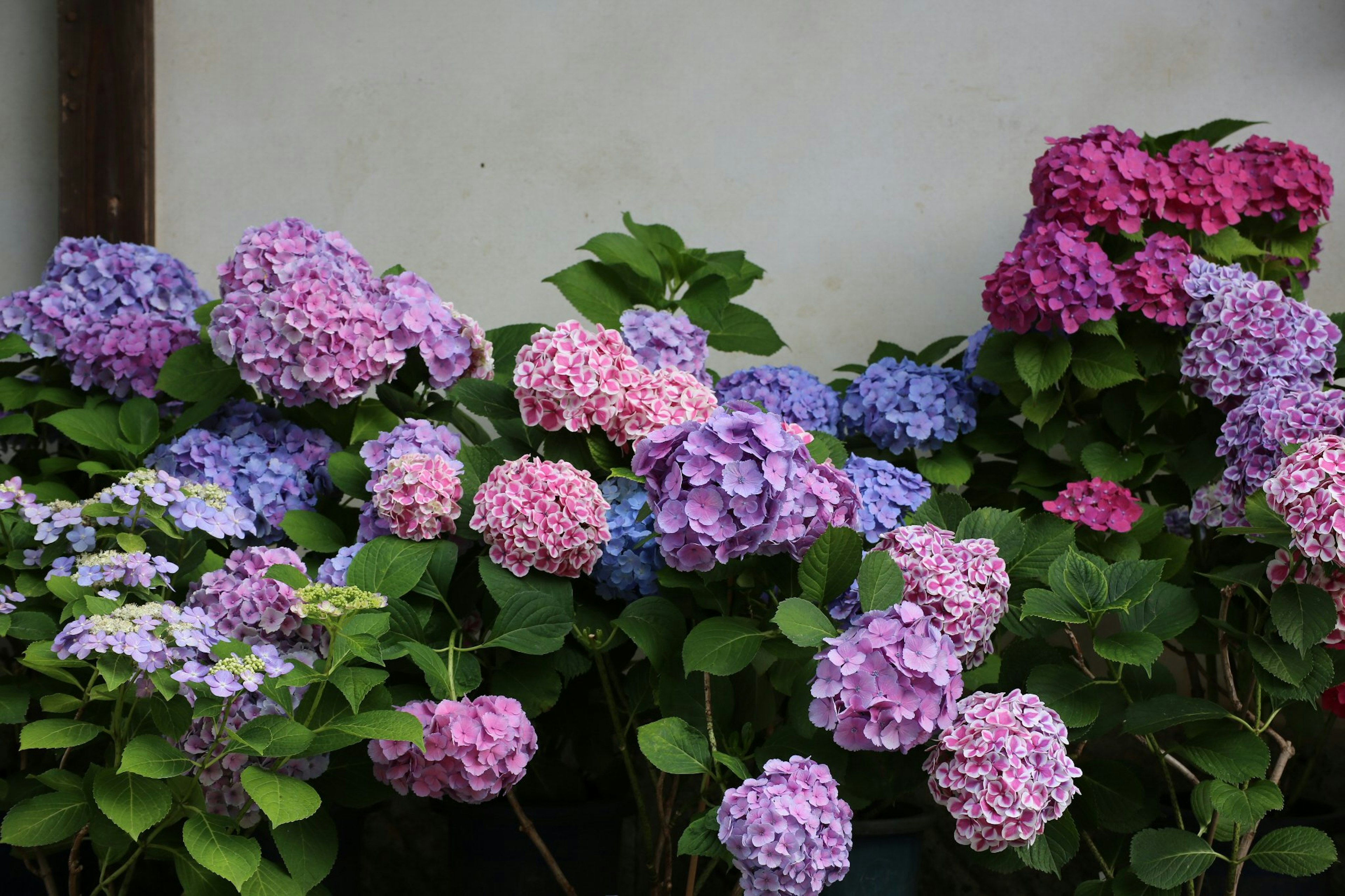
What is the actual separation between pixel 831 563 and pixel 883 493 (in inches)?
11.6

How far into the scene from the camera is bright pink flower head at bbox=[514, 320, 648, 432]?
140 centimetres

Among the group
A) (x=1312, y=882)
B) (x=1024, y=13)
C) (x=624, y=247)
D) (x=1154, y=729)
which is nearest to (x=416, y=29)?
(x=624, y=247)

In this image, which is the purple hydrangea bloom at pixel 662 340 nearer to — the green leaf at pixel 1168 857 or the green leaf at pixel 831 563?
the green leaf at pixel 831 563

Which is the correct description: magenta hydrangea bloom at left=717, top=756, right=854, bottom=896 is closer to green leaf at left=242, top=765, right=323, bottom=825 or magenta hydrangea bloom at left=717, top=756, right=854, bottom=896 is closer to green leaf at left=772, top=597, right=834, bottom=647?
green leaf at left=772, top=597, right=834, bottom=647

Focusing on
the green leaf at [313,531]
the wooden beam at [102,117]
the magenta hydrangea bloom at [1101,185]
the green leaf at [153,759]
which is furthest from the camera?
the wooden beam at [102,117]

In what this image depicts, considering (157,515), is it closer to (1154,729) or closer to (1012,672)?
(1012,672)

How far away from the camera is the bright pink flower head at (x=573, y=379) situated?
140cm

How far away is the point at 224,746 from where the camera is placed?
1.17 m

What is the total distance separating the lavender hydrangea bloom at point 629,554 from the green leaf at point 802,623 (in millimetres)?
266

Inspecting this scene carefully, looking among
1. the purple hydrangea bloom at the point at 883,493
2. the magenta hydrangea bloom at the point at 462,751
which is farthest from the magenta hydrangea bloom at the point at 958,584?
the magenta hydrangea bloom at the point at 462,751

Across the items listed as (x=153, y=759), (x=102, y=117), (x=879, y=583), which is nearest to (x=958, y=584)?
(x=879, y=583)

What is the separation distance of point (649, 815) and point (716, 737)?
2.09 ft

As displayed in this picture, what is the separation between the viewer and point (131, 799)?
110 cm

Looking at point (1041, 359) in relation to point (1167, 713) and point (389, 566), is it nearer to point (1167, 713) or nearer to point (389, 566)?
point (1167, 713)
